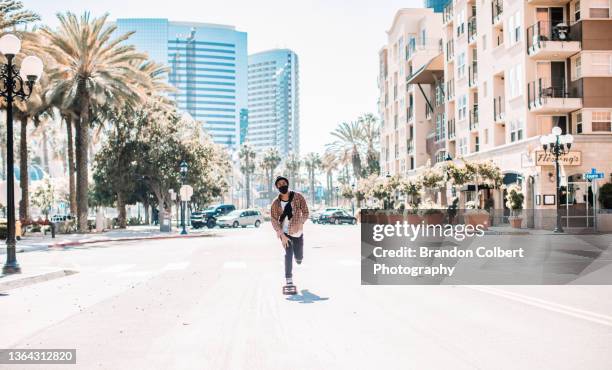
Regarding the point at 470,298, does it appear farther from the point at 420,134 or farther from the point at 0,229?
the point at 420,134

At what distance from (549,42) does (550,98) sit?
3.11 meters

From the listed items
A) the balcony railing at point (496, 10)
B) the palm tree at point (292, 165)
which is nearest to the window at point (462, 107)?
the balcony railing at point (496, 10)

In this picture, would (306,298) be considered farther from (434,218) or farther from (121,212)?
(121,212)

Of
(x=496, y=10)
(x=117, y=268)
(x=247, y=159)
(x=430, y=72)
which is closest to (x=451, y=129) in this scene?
(x=430, y=72)

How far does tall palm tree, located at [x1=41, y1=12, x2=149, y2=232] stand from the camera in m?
41.8

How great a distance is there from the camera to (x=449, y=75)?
58.1 meters

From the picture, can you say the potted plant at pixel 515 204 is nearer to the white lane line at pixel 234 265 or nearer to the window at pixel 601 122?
the window at pixel 601 122

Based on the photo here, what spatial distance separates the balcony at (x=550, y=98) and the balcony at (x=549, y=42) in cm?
156

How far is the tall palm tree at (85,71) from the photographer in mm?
41781

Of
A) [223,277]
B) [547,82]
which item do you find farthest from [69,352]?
[547,82]

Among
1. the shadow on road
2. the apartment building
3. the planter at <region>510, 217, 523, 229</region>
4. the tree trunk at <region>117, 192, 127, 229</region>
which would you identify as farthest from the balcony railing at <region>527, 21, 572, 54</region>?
the tree trunk at <region>117, 192, 127, 229</region>

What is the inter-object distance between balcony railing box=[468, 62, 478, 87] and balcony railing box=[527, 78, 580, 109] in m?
9.82

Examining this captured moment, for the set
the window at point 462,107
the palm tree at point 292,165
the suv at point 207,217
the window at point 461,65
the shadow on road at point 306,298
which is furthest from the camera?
the palm tree at point 292,165

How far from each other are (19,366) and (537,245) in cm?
2062
